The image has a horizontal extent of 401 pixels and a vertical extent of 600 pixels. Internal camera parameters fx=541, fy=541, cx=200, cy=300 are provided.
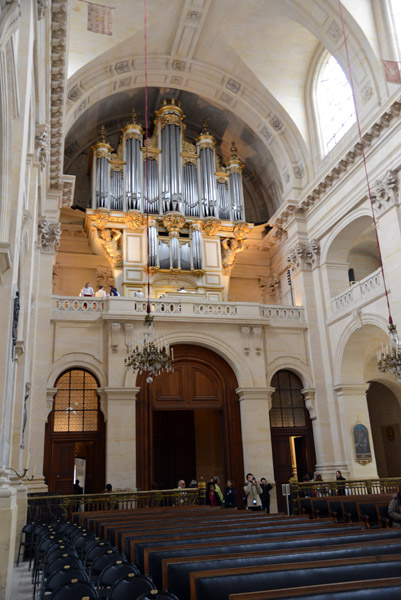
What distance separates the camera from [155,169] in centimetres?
2039

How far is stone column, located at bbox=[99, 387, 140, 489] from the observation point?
569 inches

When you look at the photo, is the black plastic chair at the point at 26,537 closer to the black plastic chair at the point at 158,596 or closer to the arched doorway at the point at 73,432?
the arched doorway at the point at 73,432

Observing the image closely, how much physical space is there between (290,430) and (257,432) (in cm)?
145

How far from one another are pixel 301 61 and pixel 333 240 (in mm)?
6739

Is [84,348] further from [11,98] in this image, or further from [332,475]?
[11,98]

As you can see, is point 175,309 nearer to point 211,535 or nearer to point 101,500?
point 101,500

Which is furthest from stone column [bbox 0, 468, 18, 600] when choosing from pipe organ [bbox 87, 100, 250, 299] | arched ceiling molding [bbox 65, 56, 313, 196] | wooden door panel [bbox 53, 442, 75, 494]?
arched ceiling molding [bbox 65, 56, 313, 196]

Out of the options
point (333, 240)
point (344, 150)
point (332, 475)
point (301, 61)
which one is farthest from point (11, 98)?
point (301, 61)

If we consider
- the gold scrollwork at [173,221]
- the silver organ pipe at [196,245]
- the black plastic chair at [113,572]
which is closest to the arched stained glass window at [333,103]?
the silver organ pipe at [196,245]

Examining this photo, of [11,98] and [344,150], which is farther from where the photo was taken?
[344,150]

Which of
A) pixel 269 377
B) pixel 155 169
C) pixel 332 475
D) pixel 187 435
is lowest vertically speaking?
pixel 332 475

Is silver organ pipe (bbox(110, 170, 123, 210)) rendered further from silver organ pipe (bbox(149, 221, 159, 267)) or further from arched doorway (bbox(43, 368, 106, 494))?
arched doorway (bbox(43, 368, 106, 494))

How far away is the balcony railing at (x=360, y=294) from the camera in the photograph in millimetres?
14570

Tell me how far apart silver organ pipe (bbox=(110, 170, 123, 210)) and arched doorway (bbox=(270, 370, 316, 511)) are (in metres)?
8.12
